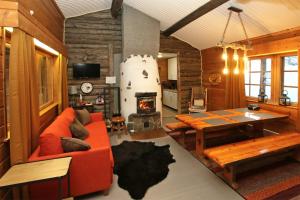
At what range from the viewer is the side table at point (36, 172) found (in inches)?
64.8

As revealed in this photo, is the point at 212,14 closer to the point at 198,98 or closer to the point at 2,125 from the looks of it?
the point at 198,98

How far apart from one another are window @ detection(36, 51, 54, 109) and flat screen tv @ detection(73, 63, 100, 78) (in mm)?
985

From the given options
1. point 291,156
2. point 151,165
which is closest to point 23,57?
point 151,165

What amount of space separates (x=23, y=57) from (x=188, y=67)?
5.58 m

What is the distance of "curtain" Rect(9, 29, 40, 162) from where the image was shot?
1962mm

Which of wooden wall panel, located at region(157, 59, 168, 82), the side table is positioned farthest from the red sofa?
wooden wall panel, located at region(157, 59, 168, 82)

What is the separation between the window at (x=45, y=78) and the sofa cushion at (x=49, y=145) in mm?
1419

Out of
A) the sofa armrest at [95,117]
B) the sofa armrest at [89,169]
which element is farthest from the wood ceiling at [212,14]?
the sofa armrest at [89,169]

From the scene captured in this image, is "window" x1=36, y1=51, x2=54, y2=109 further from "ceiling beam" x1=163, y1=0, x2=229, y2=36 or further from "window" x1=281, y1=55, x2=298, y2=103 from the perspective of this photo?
"window" x1=281, y1=55, x2=298, y2=103

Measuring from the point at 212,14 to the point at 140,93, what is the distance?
2.56 meters

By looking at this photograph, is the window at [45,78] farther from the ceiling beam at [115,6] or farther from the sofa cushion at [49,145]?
the ceiling beam at [115,6]

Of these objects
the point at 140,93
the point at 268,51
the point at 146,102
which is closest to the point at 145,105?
the point at 146,102

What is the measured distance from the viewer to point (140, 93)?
4980 mm

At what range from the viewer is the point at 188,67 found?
6.81 m
